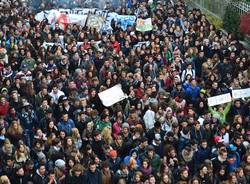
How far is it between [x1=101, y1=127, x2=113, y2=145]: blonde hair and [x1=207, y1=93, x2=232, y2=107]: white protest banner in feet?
9.42

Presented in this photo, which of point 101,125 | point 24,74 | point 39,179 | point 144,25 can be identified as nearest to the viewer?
point 39,179

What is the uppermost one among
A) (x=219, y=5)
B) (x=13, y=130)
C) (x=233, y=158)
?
(x=13, y=130)

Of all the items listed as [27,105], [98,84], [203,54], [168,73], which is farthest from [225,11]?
[27,105]

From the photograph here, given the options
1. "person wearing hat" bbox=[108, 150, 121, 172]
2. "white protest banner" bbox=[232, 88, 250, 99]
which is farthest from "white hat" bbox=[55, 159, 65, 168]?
"white protest banner" bbox=[232, 88, 250, 99]

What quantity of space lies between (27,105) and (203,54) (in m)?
5.80

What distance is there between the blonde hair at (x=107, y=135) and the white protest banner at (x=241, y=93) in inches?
141

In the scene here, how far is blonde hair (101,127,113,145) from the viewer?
13.5 metres

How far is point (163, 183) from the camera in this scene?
1199 cm

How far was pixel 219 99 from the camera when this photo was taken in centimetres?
1546

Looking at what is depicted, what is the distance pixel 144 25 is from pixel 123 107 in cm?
564

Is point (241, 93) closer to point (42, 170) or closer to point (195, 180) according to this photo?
point (195, 180)

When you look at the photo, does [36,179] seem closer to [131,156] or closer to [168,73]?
[131,156]

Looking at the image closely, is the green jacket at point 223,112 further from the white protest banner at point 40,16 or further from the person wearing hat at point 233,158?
the white protest banner at point 40,16

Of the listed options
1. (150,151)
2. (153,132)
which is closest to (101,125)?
(153,132)
